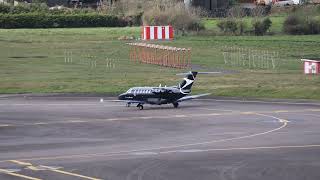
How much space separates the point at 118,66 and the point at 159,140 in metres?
Result: 49.0

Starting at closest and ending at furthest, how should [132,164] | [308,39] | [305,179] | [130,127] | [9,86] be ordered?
[305,179]
[132,164]
[130,127]
[9,86]
[308,39]

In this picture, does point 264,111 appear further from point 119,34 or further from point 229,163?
point 119,34

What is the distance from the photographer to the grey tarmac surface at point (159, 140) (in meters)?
37.3

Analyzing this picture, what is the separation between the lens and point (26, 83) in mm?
81375

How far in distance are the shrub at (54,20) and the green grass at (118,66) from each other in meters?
6.86

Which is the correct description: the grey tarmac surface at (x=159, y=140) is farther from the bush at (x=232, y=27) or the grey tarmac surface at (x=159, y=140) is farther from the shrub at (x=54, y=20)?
the shrub at (x=54, y=20)

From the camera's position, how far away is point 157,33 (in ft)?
394

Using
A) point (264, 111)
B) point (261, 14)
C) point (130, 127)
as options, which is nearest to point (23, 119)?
point (130, 127)

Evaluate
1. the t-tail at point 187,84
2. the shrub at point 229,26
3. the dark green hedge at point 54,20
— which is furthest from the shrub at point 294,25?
the t-tail at point 187,84

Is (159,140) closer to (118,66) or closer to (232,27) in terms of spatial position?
(118,66)

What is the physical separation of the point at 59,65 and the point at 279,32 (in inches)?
1649

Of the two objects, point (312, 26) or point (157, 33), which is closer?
point (157, 33)

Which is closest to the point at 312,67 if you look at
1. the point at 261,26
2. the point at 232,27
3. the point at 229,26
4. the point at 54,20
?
the point at 261,26

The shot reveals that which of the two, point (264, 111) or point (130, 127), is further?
point (264, 111)
